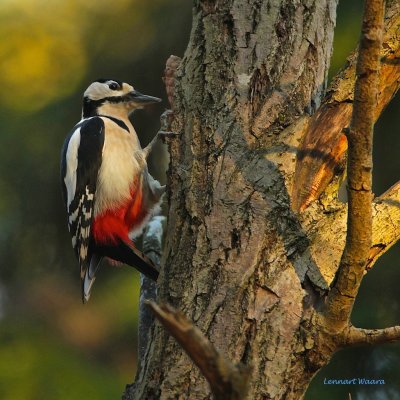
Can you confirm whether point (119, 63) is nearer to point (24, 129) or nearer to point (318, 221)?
point (24, 129)

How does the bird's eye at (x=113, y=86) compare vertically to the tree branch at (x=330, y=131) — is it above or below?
above

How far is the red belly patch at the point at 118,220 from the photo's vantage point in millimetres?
3898

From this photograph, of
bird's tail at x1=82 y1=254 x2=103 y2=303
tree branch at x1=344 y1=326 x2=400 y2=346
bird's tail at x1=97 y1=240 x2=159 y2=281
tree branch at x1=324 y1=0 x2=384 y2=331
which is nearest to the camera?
tree branch at x1=324 y1=0 x2=384 y2=331

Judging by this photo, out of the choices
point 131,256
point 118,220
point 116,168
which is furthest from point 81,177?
point 131,256

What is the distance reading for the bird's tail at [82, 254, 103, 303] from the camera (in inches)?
144

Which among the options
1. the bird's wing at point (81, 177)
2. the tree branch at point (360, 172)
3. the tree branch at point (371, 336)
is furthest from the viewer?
the bird's wing at point (81, 177)

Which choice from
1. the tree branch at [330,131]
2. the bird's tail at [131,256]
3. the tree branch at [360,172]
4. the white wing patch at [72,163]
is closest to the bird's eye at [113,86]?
the white wing patch at [72,163]

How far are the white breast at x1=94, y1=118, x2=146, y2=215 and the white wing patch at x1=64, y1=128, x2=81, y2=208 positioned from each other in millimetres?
155

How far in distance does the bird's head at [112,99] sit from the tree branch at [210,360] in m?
2.76

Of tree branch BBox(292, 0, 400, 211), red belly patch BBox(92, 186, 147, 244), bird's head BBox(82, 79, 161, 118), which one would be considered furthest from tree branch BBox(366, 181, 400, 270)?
bird's head BBox(82, 79, 161, 118)

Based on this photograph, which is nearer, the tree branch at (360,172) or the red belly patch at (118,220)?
the tree branch at (360,172)

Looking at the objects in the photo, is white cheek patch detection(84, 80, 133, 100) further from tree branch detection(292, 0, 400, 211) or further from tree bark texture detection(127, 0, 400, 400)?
tree branch detection(292, 0, 400, 211)

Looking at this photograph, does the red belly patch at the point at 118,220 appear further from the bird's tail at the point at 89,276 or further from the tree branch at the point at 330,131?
the tree branch at the point at 330,131

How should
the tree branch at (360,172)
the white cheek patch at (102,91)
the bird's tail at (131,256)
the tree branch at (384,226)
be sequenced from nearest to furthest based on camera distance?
1. the tree branch at (360,172)
2. the tree branch at (384,226)
3. the bird's tail at (131,256)
4. the white cheek patch at (102,91)
